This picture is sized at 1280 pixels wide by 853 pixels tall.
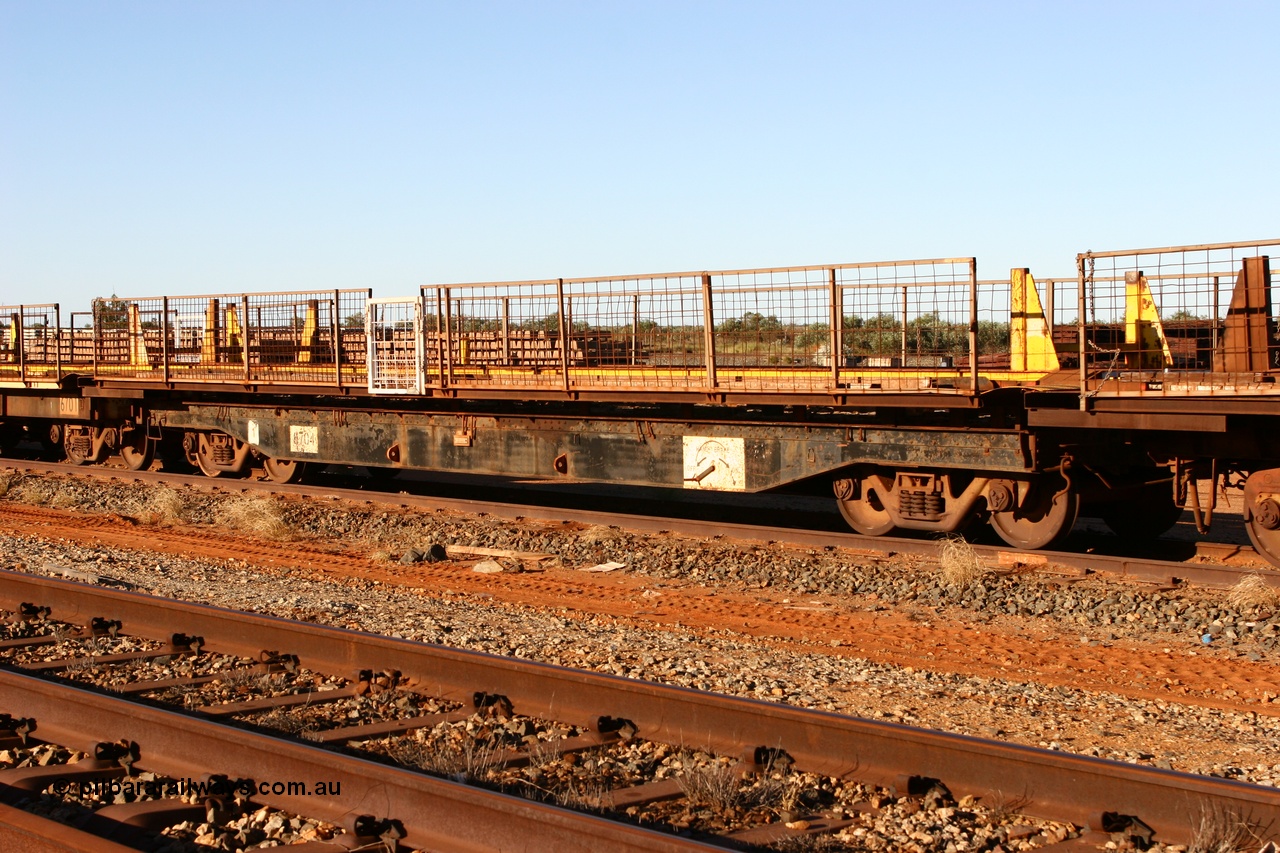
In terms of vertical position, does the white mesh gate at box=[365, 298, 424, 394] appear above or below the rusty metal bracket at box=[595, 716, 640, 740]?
above

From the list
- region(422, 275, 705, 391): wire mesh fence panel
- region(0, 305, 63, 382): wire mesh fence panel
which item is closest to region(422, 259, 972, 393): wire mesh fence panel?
region(422, 275, 705, 391): wire mesh fence panel

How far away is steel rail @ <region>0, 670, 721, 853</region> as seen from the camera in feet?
14.0

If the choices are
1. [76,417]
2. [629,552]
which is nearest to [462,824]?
[629,552]

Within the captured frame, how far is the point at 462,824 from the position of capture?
451 centimetres

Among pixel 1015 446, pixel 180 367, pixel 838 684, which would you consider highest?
pixel 180 367

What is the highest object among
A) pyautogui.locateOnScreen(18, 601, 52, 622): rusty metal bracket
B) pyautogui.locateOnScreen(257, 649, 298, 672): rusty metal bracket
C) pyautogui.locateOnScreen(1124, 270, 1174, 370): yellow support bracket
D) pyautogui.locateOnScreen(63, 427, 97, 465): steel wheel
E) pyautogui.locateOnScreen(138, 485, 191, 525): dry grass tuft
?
pyautogui.locateOnScreen(1124, 270, 1174, 370): yellow support bracket

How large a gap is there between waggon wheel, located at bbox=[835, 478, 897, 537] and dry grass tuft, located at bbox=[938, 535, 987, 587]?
1.83 metres

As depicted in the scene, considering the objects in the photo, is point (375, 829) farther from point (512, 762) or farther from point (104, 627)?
point (104, 627)

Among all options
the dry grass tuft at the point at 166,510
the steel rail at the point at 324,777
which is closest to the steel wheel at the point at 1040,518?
the steel rail at the point at 324,777

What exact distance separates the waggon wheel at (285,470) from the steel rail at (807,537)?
0.37 metres

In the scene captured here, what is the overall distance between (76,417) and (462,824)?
1940 cm

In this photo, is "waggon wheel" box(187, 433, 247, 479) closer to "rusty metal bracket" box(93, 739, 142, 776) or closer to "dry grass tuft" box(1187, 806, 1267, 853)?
"rusty metal bracket" box(93, 739, 142, 776)

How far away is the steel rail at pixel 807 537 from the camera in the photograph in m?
10.4

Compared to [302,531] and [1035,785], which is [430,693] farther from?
[302,531]
